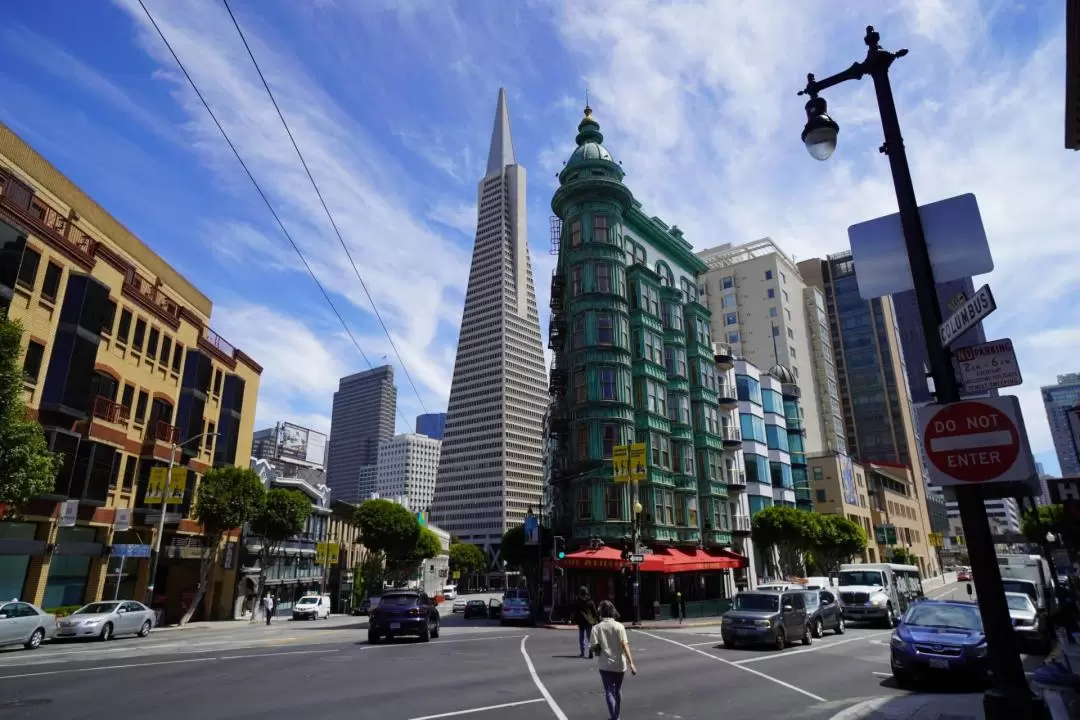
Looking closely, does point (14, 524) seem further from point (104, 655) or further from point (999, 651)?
point (999, 651)

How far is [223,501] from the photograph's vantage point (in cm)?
3816

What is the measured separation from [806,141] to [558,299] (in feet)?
131

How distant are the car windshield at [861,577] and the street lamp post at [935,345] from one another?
93.9ft

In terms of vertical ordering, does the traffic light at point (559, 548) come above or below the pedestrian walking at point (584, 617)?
above

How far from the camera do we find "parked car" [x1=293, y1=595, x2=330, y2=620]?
162 feet

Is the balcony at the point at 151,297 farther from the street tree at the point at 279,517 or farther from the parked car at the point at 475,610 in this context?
the parked car at the point at 475,610

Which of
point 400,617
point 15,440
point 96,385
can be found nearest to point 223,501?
point 96,385

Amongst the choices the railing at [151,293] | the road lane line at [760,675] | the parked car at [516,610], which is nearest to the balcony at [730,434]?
the parked car at [516,610]

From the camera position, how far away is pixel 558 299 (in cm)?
4741

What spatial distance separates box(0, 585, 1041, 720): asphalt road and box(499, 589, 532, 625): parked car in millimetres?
17819

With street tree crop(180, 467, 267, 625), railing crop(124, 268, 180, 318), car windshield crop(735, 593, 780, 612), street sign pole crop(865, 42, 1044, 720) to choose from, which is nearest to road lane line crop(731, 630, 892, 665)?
car windshield crop(735, 593, 780, 612)

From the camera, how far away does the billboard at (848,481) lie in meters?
75.3

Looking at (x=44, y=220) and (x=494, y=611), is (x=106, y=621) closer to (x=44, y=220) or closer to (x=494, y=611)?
(x=44, y=220)

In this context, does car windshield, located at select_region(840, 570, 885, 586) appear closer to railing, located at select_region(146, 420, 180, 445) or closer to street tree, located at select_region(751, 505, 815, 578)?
street tree, located at select_region(751, 505, 815, 578)
